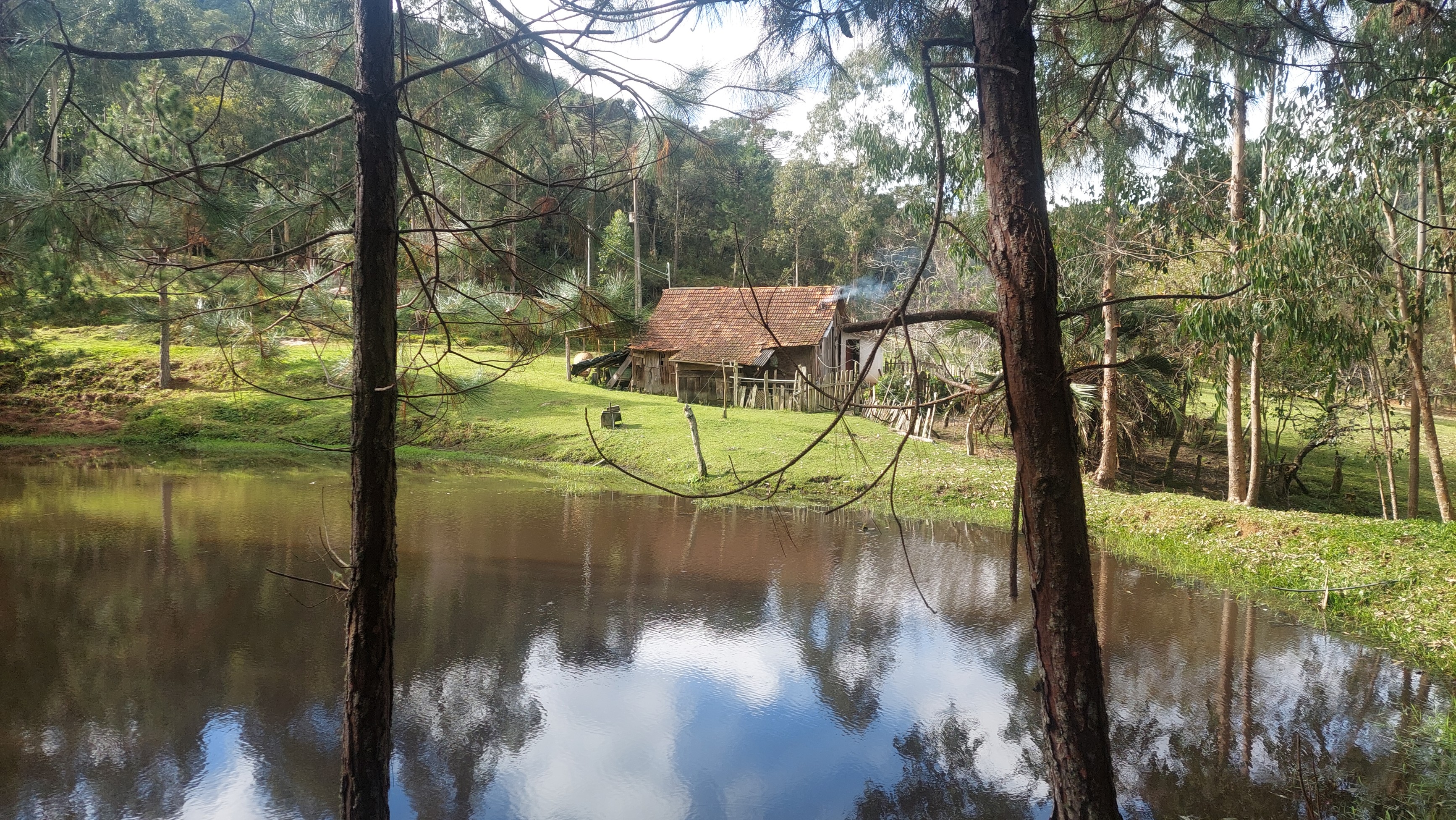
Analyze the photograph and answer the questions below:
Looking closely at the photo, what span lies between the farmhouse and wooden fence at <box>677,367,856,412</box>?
29mm

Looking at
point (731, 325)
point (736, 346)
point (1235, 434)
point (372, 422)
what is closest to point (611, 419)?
point (736, 346)

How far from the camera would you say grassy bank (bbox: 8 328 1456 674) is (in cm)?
889

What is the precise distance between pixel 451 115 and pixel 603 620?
15.8 ft

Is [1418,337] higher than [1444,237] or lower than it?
lower

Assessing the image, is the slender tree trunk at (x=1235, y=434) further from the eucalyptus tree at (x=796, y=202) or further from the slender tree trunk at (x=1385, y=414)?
the eucalyptus tree at (x=796, y=202)

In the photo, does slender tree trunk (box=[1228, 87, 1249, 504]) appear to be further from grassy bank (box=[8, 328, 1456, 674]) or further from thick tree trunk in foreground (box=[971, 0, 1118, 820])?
thick tree trunk in foreground (box=[971, 0, 1118, 820])

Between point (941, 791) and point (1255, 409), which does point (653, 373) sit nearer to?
point (1255, 409)

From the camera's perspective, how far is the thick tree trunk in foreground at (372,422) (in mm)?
3801

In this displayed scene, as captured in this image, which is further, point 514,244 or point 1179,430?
point 1179,430

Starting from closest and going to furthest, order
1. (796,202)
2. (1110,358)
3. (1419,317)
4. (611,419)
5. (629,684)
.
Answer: (629,684) < (1419,317) < (1110,358) < (611,419) < (796,202)

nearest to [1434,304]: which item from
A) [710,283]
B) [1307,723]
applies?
[1307,723]

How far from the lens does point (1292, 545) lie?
33.0 feet

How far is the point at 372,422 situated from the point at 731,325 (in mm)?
22319

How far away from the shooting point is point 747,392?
24.2 metres
